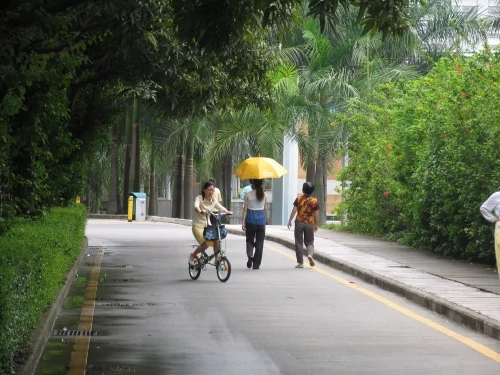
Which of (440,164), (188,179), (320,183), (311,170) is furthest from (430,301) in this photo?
(188,179)

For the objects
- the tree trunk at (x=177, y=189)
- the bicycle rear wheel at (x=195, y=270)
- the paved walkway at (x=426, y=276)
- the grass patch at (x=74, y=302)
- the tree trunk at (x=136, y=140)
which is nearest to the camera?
the paved walkway at (x=426, y=276)

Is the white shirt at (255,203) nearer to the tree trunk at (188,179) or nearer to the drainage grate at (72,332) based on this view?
the drainage grate at (72,332)

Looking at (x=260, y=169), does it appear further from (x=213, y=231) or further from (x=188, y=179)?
(x=188, y=179)

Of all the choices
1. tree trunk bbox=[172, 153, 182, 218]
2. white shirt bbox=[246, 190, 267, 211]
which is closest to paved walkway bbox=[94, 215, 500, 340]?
white shirt bbox=[246, 190, 267, 211]

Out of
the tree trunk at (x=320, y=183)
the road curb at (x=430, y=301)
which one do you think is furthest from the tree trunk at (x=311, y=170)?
the road curb at (x=430, y=301)

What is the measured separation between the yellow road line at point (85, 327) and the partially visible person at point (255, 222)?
2988 mm

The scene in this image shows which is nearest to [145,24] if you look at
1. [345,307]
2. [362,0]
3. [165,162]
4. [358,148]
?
[345,307]

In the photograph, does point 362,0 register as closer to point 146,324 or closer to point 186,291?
point 146,324

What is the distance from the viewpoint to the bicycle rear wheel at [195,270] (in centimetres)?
1905

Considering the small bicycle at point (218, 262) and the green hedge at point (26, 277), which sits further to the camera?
the small bicycle at point (218, 262)

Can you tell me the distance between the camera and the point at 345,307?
1516cm

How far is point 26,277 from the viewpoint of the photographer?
399 inches

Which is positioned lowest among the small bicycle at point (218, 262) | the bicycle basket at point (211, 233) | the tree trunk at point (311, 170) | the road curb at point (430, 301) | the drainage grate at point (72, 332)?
the drainage grate at point (72, 332)

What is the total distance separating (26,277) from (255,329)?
3421mm
